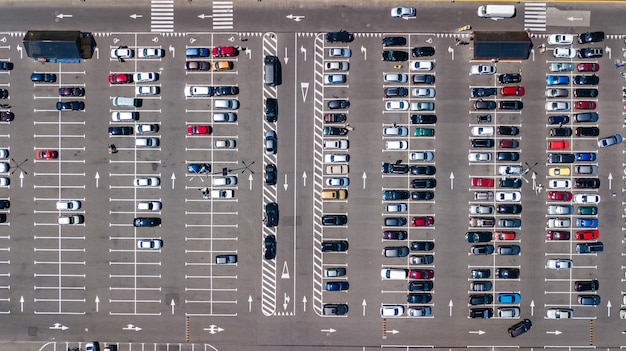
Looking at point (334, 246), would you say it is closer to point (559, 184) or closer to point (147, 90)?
point (559, 184)

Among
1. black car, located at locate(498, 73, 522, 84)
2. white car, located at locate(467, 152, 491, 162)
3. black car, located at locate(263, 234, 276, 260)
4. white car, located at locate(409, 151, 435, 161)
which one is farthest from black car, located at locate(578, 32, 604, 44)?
black car, located at locate(263, 234, 276, 260)

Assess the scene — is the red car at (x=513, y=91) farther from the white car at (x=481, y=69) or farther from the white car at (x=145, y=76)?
the white car at (x=145, y=76)

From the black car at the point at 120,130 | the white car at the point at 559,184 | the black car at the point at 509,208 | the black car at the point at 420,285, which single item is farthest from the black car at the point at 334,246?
the black car at the point at 120,130

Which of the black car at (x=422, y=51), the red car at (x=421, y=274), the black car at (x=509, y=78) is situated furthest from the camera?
the red car at (x=421, y=274)

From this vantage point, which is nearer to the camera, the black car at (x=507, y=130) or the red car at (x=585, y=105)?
the red car at (x=585, y=105)

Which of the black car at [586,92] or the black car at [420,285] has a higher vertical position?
the black car at [586,92]

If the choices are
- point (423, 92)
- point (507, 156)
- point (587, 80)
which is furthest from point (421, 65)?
point (587, 80)

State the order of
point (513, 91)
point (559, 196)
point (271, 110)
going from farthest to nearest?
point (559, 196) → point (513, 91) → point (271, 110)
